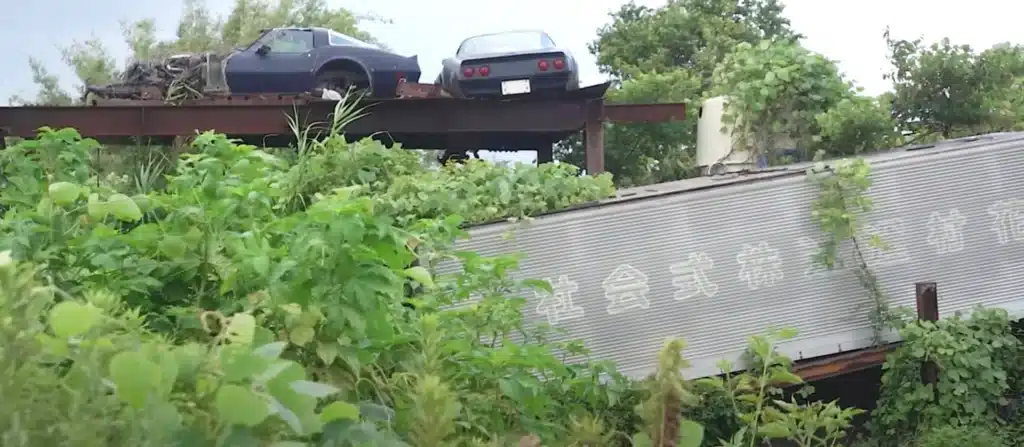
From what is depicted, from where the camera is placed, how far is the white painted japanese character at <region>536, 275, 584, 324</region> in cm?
602

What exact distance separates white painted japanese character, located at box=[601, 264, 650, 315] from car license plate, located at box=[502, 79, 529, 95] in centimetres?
500

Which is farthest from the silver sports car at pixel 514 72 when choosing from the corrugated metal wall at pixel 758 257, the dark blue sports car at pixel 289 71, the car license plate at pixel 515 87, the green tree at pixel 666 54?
the green tree at pixel 666 54

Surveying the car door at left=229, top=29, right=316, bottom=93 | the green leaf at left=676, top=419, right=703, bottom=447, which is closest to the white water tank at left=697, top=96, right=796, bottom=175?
the car door at left=229, top=29, right=316, bottom=93

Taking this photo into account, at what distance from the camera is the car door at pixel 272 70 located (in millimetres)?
12773

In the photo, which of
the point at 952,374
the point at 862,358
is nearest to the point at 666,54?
the point at 862,358

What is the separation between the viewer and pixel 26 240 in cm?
236

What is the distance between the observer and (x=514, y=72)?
35.5 ft

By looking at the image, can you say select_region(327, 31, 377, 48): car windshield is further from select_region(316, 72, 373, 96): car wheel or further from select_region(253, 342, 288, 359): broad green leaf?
select_region(253, 342, 288, 359): broad green leaf

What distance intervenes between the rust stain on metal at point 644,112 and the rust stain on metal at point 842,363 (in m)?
5.24

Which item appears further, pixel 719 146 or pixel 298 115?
pixel 298 115

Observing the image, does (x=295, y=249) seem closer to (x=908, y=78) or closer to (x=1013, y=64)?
(x=908, y=78)

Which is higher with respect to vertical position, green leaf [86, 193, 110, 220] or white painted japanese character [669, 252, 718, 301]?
green leaf [86, 193, 110, 220]

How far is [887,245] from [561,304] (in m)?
2.33

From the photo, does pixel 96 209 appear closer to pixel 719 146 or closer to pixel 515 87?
pixel 719 146
